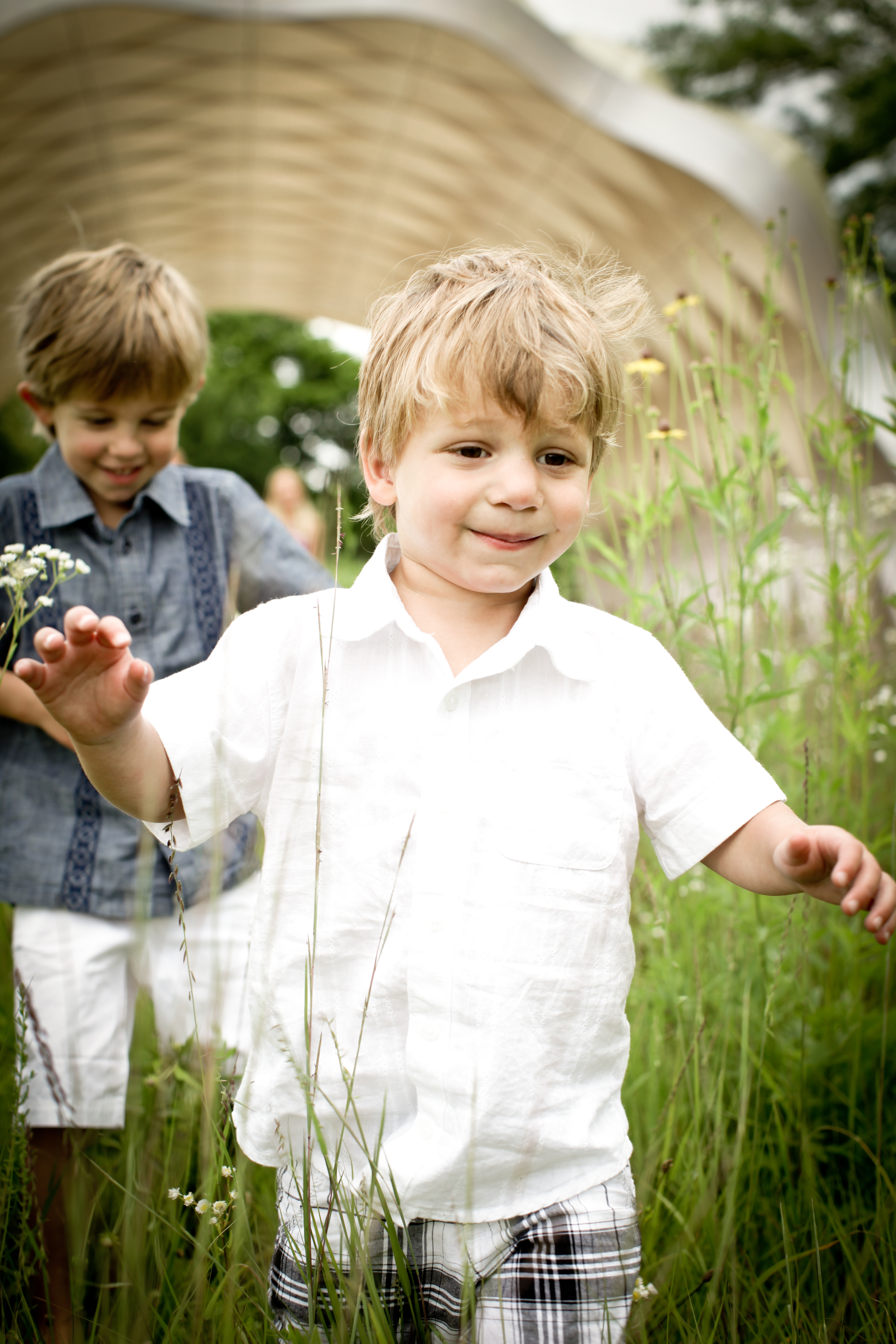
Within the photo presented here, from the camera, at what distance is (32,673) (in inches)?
41.6

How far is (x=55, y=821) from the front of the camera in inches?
79.3

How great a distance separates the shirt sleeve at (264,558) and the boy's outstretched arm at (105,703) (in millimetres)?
959

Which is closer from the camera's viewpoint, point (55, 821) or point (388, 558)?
point (388, 558)

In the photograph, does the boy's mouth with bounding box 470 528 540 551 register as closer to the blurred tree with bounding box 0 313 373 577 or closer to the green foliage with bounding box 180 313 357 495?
the blurred tree with bounding box 0 313 373 577

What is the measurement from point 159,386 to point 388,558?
87cm

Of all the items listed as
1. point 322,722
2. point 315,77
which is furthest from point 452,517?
point 315,77

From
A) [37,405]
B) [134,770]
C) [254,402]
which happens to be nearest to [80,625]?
[134,770]

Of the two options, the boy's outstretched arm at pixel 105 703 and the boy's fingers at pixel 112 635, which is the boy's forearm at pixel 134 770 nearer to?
the boy's outstretched arm at pixel 105 703

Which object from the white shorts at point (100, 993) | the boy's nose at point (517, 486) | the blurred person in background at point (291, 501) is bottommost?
the white shorts at point (100, 993)

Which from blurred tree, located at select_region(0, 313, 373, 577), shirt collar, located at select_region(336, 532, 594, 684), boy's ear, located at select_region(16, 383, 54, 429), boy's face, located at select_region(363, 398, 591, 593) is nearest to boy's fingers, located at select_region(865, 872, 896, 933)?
shirt collar, located at select_region(336, 532, 594, 684)

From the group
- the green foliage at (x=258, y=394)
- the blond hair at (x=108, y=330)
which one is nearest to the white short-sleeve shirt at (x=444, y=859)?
the blond hair at (x=108, y=330)

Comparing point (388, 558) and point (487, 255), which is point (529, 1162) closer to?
point (388, 558)

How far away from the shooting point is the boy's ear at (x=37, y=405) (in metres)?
2.11

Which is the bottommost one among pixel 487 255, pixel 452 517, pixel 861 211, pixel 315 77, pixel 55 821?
pixel 55 821
